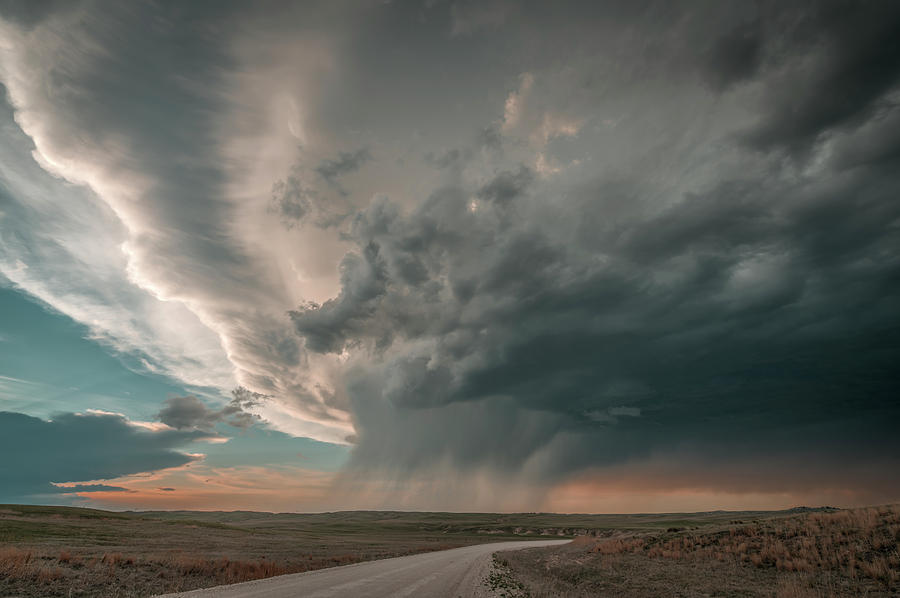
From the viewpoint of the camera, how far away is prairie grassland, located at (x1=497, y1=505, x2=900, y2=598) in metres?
20.1

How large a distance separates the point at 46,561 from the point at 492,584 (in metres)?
24.6

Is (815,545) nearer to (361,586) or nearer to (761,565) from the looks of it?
(761,565)

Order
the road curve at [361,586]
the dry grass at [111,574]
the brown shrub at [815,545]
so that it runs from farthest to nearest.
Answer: the brown shrub at [815,545] → the dry grass at [111,574] → the road curve at [361,586]

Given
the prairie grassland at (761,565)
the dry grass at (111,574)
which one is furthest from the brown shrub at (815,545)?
the dry grass at (111,574)

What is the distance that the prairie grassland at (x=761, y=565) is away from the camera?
20.1m

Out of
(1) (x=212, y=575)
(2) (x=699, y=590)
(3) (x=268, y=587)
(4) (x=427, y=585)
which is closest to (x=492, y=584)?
(4) (x=427, y=585)

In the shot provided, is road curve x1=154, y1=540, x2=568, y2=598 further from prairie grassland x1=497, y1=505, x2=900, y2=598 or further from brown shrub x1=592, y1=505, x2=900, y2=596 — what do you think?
brown shrub x1=592, y1=505, x2=900, y2=596

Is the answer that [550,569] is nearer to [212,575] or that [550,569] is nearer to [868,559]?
[868,559]

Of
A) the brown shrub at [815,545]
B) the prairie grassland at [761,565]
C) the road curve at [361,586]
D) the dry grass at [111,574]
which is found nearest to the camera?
the road curve at [361,586]

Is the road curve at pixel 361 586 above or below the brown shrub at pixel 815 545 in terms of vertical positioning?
below

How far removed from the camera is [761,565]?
25.5m

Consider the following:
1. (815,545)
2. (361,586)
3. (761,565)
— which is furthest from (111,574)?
(815,545)

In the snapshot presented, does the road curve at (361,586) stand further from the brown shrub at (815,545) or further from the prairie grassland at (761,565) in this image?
the brown shrub at (815,545)

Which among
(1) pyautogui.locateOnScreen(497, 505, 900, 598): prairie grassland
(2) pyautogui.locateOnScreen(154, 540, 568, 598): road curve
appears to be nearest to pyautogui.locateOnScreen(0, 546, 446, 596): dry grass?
(2) pyautogui.locateOnScreen(154, 540, 568, 598): road curve
